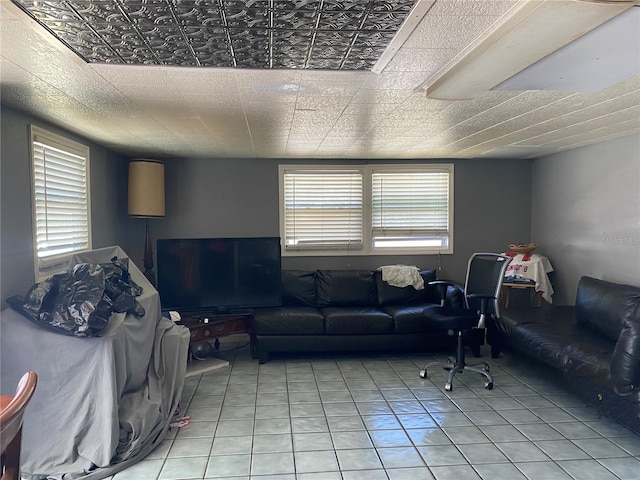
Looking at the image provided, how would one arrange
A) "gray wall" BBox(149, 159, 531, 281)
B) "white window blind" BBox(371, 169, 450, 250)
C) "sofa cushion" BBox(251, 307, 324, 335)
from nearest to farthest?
1. "sofa cushion" BBox(251, 307, 324, 335)
2. "gray wall" BBox(149, 159, 531, 281)
3. "white window blind" BBox(371, 169, 450, 250)

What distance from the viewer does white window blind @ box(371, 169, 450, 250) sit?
5715mm

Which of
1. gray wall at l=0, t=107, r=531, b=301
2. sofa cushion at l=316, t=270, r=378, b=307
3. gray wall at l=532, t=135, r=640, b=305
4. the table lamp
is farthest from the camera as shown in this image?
sofa cushion at l=316, t=270, r=378, b=307

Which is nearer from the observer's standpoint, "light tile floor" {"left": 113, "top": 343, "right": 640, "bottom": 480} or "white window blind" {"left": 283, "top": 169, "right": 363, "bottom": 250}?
"light tile floor" {"left": 113, "top": 343, "right": 640, "bottom": 480}

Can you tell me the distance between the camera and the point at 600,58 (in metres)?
2.02

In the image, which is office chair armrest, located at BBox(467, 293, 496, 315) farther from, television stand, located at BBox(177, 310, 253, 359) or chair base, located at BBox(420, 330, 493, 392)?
television stand, located at BBox(177, 310, 253, 359)

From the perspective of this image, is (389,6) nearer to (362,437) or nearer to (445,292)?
(362,437)

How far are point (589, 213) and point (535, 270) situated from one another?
816 millimetres

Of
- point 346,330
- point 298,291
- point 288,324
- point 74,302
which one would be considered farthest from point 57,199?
point 346,330

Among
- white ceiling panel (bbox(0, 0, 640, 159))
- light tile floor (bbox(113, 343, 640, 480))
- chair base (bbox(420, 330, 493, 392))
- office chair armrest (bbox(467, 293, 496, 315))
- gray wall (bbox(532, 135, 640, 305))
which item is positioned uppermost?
white ceiling panel (bbox(0, 0, 640, 159))

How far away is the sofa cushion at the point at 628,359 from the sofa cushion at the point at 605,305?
2.02 ft

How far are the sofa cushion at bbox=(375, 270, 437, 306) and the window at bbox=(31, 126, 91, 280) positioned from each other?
3.06 metres

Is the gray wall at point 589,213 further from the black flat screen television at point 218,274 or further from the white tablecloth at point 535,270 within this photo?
the black flat screen television at point 218,274

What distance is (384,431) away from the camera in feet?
10.0

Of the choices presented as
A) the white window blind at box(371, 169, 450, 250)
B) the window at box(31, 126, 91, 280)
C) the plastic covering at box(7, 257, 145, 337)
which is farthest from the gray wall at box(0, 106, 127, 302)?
the white window blind at box(371, 169, 450, 250)
